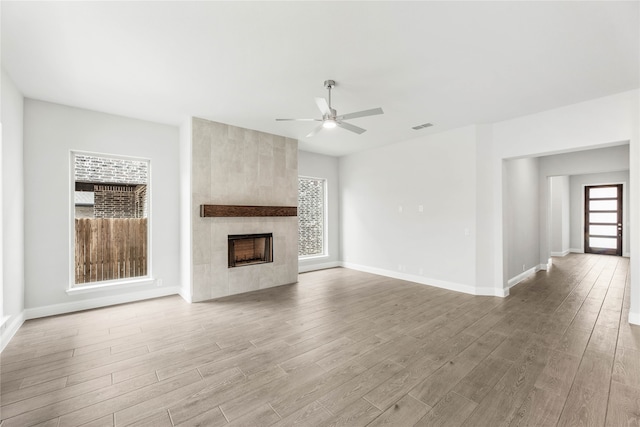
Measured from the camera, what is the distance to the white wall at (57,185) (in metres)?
3.70

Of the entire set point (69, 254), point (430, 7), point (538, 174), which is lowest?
point (69, 254)

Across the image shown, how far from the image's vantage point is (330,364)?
A: 2.57 meters

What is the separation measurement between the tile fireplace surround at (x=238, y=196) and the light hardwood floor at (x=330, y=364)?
606mm

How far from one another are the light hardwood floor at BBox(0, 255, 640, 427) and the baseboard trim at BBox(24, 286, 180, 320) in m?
0.16

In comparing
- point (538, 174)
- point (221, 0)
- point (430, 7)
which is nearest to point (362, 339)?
point (430, 7)

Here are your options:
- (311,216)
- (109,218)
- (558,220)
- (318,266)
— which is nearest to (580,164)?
(558,220)

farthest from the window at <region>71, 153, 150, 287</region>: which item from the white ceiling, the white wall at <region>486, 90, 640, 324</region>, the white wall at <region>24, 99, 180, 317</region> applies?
the white wall at <region>486, 90, 640, 324</region>

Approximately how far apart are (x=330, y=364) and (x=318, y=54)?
115 inches

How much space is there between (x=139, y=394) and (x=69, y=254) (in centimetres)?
293

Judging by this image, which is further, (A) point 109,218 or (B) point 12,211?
(A) point 109,218

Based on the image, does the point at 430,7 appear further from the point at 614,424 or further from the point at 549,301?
the point at 549,301

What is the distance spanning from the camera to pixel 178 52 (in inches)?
103

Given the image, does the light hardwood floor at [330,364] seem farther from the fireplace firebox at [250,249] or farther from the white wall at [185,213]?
the fireplace firebox at [250,249]

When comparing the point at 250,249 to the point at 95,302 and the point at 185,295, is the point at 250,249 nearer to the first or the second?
the point at 185,295
